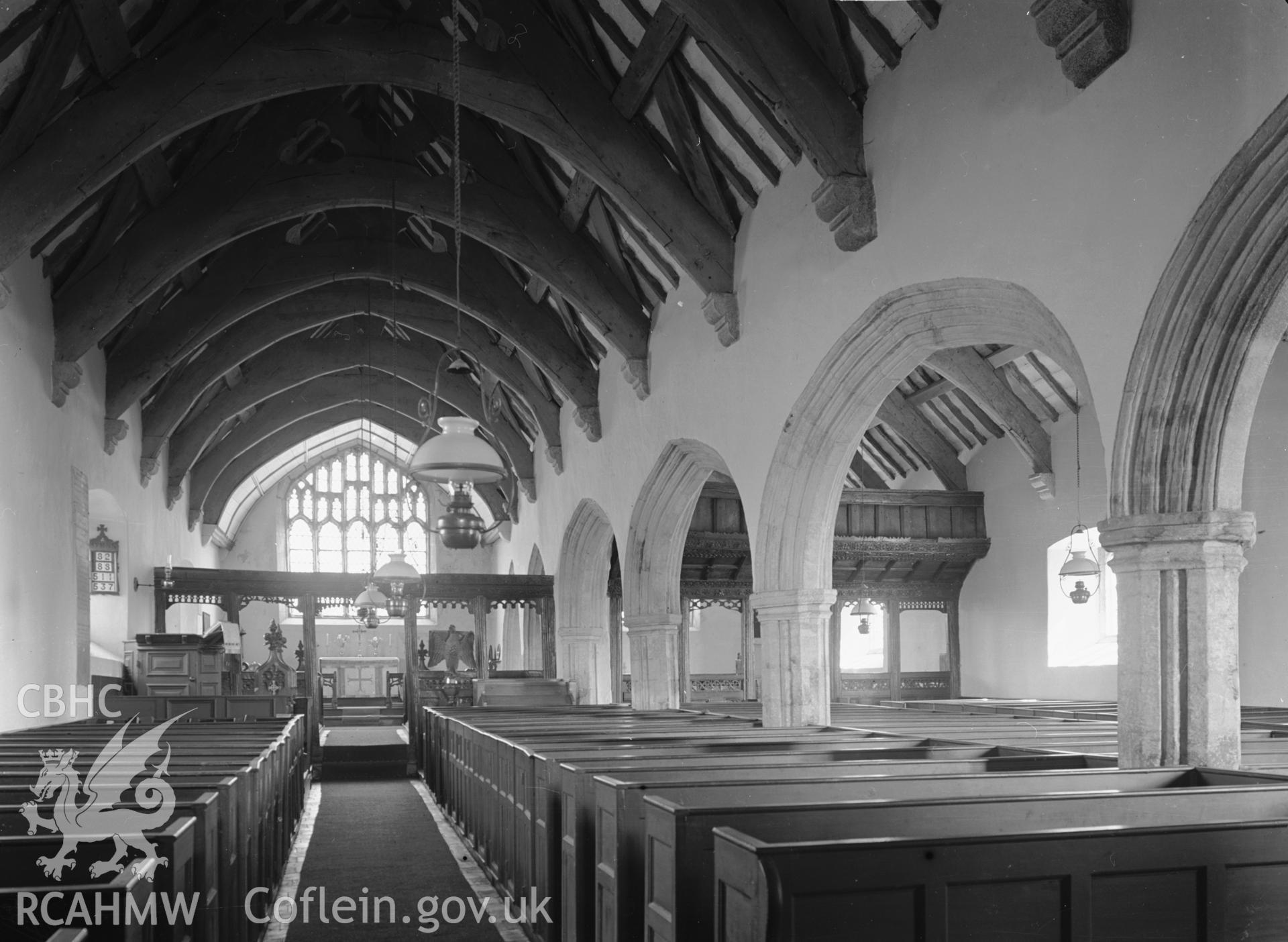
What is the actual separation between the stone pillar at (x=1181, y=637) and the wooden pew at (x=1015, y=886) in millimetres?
1681

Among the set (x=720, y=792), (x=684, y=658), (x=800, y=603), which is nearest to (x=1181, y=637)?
(x=720, y=792)

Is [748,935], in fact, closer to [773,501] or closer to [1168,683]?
[1168,683]

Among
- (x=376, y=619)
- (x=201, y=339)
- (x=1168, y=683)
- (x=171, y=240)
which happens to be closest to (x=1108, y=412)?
(x=1168, y=683)

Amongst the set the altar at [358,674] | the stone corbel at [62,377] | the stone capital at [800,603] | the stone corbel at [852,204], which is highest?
the stone corbel at [852,204]

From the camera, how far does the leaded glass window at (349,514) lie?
2355 cm

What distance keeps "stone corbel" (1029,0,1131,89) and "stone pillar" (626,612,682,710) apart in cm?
715

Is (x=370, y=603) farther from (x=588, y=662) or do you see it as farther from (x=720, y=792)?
(x=720, y=792)

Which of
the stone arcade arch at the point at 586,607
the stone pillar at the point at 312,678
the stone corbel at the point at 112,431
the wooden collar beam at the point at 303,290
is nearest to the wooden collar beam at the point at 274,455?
the stone arcade arch at the point at 586,607

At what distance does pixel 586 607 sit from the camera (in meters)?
14.4

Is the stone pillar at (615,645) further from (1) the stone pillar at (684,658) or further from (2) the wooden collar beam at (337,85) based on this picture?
(2) the wooden collar beam at (337,85)

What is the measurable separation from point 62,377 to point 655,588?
5.42 m

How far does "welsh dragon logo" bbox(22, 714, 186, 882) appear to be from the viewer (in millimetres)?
2807

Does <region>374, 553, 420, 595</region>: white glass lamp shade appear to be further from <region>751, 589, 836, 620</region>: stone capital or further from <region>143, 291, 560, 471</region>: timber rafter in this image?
<region>751, 589, 836, 620</region>: stone capital

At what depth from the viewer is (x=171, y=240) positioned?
947 centimetres
